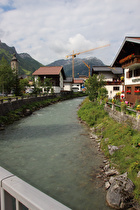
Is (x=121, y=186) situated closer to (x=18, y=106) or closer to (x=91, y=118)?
(x=91, y=118)

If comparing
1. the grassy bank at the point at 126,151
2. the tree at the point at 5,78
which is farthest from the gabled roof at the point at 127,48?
the tree at the point at 5,78

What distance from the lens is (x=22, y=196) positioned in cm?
157

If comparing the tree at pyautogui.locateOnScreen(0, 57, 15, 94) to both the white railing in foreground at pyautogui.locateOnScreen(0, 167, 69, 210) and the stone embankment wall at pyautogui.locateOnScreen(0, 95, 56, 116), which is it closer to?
the stone embankment wall at pyautogui.locateOnScreen(0, 95, 56, 116)

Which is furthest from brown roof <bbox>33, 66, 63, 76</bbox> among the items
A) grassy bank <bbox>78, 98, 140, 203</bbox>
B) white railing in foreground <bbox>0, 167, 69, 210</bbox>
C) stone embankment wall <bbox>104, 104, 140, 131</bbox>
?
white railing in foreground <bbox>0, 167, 69, 210</bbox>

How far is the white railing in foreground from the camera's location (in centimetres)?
144

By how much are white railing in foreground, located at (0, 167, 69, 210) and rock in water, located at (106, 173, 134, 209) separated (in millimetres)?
5309

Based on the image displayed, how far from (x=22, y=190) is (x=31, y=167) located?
7630mm

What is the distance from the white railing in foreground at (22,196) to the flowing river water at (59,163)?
4996 mm

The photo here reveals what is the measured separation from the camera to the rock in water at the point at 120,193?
5981 millimetres

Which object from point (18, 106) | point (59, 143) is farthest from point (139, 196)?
point (18, 106)

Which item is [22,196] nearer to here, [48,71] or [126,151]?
[126,151]

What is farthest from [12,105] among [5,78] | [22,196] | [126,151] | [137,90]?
[22,196]

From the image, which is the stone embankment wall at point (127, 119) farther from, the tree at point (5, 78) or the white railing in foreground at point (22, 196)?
→ the tree at point (5, 78)

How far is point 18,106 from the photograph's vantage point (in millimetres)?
24734
